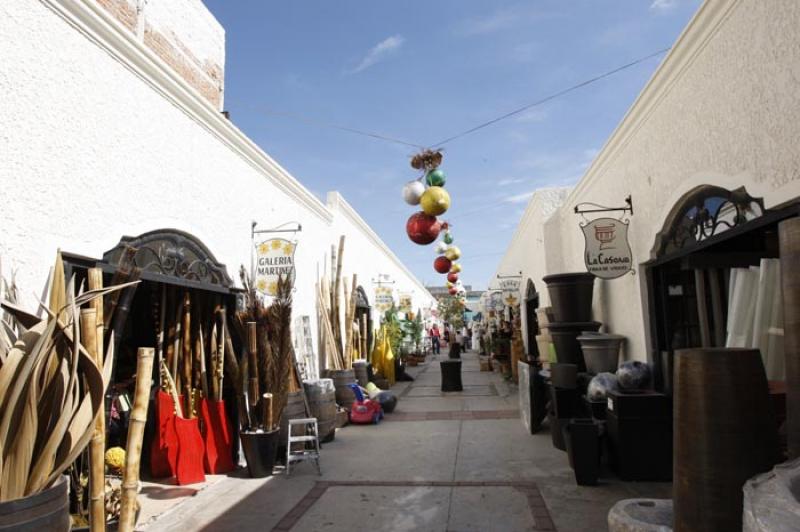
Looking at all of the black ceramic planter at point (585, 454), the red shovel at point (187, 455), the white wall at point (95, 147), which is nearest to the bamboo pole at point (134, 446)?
the white wall at point (95, 147)

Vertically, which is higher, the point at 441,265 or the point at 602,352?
the point at 441,265

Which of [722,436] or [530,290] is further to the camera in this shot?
[530,290]

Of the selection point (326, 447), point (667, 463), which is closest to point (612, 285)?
point (667, 463)

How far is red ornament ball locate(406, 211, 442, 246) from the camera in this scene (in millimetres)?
7820

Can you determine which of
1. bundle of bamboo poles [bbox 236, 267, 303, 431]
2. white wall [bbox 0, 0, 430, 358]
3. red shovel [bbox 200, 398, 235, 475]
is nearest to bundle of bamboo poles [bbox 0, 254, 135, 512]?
white wall [bbox 0, 0, 430, 358]

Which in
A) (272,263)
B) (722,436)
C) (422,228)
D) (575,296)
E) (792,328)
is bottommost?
(722,436)

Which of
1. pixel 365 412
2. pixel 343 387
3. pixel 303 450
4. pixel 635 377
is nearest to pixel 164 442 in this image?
pixel 303 450

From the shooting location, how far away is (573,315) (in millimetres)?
7520

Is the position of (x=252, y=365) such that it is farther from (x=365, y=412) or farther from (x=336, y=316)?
(x=336, y=316)

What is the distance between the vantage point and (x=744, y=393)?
8.25 feet

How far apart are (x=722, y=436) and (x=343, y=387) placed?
7.19 m

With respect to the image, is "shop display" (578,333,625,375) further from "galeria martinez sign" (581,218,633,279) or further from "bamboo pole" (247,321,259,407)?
"bamboo pole" (247,321,259,407)

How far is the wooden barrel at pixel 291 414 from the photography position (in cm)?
625

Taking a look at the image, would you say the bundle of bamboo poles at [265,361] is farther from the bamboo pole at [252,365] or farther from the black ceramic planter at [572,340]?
the black ceramic planter at [572,340]
